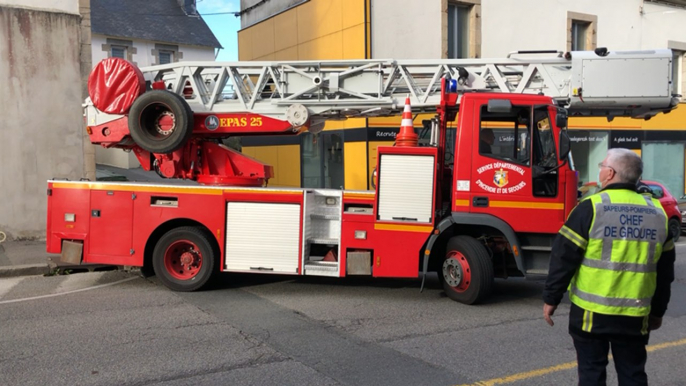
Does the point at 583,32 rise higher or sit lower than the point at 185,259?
higher

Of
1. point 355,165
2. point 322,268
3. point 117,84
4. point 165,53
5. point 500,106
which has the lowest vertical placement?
point 322,268

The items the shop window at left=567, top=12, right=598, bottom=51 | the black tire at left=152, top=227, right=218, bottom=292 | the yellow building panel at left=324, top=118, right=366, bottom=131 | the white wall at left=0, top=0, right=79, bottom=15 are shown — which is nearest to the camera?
the black tire at left=152, top=227, right=218, bottom=292

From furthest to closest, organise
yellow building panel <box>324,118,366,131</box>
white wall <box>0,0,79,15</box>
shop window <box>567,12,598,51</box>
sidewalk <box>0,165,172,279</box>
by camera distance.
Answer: shop window <box>567,12,598,51</box>, yellow building panel <box>324,118,366,131</box>, white wall <box>0,0,79,15</box>, sidewalk <box>0,165,172,279</box>

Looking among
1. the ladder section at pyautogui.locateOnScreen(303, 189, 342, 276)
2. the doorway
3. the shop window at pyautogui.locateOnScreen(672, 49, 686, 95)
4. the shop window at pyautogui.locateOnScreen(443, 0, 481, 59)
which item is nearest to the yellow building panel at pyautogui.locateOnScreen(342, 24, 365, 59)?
the doorway

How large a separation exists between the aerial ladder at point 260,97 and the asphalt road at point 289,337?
79.9 inches

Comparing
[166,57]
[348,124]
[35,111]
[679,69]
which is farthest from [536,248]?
[166,57]

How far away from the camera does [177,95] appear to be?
827 cm

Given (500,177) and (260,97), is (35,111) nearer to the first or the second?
(260,97)

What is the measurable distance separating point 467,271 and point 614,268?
4078 millimetres

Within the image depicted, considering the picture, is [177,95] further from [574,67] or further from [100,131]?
[574,67]

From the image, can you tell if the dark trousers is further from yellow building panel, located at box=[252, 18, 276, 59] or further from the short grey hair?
yellow building panel, located at box=[252, 18, 276, 59]

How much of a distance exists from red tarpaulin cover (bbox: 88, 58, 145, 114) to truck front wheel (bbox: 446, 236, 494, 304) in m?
4.91

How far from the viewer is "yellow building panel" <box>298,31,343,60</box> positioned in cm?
1797

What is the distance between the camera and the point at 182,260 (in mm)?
8203
